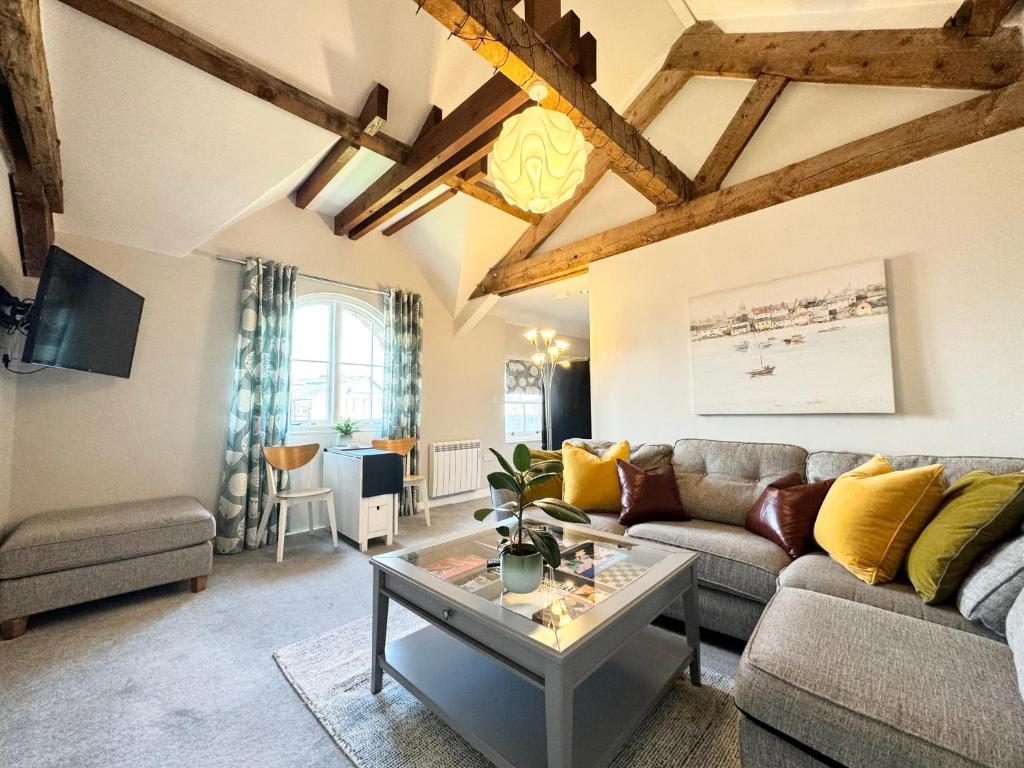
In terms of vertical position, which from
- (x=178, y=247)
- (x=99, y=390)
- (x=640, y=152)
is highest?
(x=640, y=152)

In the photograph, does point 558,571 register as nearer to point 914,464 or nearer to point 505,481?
point 505,481

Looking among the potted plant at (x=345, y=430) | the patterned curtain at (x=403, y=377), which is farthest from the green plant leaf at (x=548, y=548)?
the patterned curtain at (x=403, y=377)

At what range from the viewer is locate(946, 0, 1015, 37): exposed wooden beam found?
79.4 inches

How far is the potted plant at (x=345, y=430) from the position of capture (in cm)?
391

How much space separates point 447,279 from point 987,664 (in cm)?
456

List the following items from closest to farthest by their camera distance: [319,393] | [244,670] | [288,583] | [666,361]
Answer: [244,670], [288,583], [666,361], [319,393]

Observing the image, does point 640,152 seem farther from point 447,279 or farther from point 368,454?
point 368,454

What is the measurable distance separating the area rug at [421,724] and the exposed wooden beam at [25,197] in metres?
2.71

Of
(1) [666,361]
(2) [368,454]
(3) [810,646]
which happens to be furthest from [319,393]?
(3) [810,646]

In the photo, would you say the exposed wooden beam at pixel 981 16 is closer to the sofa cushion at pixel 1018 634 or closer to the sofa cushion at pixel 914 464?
the sofa cushion at pixel 914 464

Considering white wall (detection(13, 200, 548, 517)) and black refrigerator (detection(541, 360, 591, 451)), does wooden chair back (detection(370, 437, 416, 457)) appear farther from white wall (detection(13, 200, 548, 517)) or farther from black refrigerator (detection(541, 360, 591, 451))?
black refrigerator (detection(541, 360, 591, 451))

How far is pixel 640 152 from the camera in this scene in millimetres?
2717

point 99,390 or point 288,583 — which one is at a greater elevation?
point 99,390

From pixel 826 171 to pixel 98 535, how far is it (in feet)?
16.1
